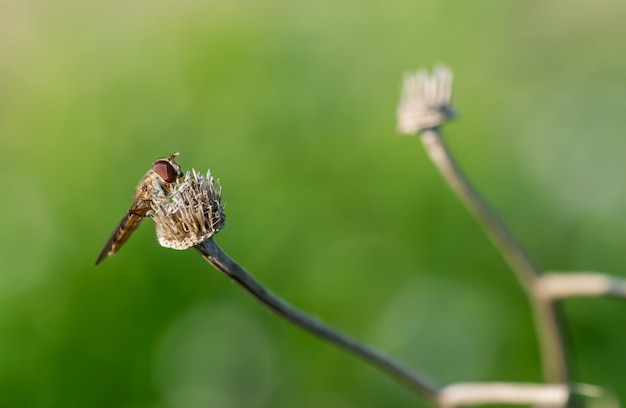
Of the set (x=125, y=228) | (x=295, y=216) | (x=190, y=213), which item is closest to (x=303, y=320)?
(x=190, y=213)

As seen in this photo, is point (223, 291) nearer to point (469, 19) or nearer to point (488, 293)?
point (488, 293)

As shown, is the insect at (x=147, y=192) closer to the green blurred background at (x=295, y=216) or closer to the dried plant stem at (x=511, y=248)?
the dried plant stem at (x=511, y=248)

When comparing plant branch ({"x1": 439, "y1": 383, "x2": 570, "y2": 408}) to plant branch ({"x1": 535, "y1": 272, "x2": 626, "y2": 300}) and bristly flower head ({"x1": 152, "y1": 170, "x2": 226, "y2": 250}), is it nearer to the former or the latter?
plant branch ({"x1": 535, "y1": 272, "x2": 626, "y2": 300})

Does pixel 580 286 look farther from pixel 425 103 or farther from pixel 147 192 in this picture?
pixel 147 192

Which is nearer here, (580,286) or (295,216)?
(580,286)

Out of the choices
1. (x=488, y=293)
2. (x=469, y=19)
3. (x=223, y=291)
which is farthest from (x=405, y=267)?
(x=469, y=19)

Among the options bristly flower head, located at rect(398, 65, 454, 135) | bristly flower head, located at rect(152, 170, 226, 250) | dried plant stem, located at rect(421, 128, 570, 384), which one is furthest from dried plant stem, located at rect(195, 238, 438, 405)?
bristly flower head, located at rect(398, 65, 454, 135)

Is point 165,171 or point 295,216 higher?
point 295,216
